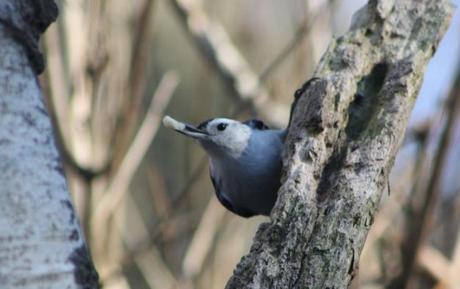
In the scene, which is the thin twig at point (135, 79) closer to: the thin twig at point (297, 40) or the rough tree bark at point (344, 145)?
the thin twig at point (297, 40)

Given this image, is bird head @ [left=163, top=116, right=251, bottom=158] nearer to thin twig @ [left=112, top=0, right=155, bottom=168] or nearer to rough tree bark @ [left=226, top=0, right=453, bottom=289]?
rough tree bark @ [left=226, top=0, right=453, bottom=289]

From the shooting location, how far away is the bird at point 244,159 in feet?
7.21

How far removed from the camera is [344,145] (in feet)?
6.14

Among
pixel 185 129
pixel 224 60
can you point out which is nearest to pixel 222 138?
pixel 185 129

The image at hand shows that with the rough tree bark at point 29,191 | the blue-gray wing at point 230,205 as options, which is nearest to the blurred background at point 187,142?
the blue-gray wing at point 230,205

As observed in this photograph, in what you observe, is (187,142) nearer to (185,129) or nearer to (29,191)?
(185,129)

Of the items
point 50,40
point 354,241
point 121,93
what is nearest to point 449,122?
point 354,241

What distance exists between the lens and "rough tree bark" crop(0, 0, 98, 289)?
3.50 ft

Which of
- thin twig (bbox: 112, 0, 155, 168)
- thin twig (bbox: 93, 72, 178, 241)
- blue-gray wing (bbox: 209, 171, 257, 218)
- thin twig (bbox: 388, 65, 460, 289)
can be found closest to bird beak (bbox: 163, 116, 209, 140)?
blue-gray wing (bbox: 209, 171, 257, 218)

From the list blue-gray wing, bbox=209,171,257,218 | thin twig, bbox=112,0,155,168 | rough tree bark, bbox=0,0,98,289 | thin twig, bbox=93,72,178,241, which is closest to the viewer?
rough tree bark, bbox=0,0,98,289

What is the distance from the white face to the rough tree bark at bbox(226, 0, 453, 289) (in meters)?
0.24

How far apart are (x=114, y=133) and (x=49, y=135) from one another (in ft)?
4.83

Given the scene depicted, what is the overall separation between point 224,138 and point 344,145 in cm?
47

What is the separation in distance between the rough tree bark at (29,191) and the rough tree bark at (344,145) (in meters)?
0.47
